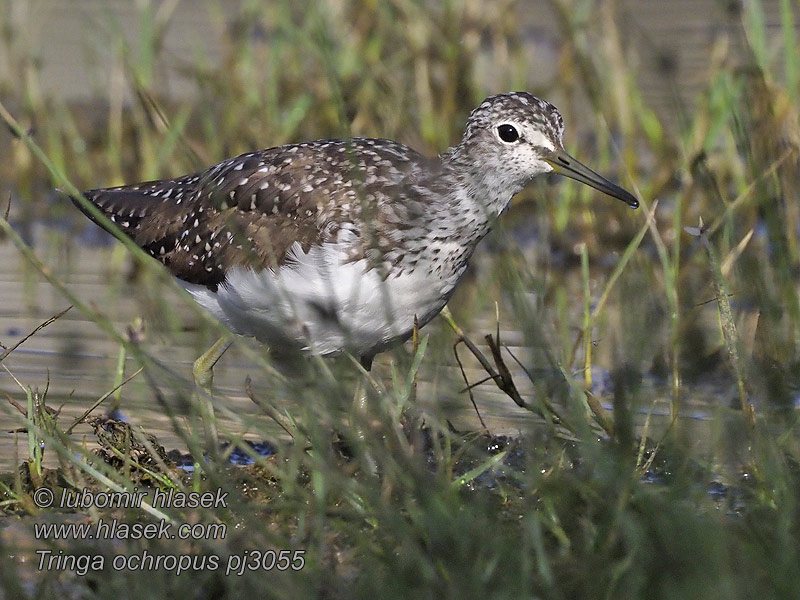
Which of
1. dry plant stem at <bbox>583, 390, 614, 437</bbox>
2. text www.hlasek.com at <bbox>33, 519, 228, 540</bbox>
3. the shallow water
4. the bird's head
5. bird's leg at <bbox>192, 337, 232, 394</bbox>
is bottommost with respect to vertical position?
the shallow water

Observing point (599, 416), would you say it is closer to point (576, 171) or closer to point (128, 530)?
point (576, 171)

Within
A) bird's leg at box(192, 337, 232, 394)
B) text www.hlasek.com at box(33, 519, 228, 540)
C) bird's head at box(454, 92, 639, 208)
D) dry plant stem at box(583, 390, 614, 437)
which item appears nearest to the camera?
text www.hlasek.com at box(33, 519, 228, 540)

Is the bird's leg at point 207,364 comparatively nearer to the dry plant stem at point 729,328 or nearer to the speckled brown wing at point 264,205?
the speckled brown wing at point 264,205

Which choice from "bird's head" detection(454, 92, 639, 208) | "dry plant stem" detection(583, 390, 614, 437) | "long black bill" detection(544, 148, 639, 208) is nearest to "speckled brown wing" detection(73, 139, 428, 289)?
"bird's head" detection(454, 92, 639, 208)

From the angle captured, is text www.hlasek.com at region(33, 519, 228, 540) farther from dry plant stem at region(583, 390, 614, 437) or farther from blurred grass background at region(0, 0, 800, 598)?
dry plant stem at region(583, 390, 614, 437)

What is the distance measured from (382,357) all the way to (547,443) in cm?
309

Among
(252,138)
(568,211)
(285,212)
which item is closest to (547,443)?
(285,212)

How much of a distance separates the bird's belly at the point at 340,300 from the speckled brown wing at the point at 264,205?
14cm

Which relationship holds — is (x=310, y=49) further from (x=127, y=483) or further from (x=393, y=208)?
(x=127, y=483)

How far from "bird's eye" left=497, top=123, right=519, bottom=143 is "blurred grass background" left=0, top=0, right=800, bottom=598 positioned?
60 cm

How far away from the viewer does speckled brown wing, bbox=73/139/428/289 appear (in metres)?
5.65

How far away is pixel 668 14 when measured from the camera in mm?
14703

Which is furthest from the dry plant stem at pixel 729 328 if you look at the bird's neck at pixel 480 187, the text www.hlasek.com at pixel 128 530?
the text www.hlasek.com at pixel 128 530

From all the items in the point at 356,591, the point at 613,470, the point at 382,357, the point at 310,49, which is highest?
the point at 310,49
